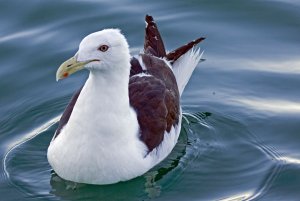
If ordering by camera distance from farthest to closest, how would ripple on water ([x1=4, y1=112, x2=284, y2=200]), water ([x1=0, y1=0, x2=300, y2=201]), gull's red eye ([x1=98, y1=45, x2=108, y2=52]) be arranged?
water ([x1=0, y1=0, x2=300, y2=201]) → ripple on water ([x1=4, y1=112, x2=284, y2=200]) → gull's red eye ([x1=98, y1=45, x2=108, y2=52])

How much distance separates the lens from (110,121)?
9961 mm

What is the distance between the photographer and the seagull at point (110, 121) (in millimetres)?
9562

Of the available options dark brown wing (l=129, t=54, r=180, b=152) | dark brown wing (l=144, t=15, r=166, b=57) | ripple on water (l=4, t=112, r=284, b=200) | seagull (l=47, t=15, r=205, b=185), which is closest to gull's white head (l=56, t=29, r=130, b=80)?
seagull (l=47, t=15, r=205, b=185)

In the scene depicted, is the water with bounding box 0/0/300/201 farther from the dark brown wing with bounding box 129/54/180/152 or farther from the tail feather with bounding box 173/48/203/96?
the dark brown wing with bounding box 129/54/180/152

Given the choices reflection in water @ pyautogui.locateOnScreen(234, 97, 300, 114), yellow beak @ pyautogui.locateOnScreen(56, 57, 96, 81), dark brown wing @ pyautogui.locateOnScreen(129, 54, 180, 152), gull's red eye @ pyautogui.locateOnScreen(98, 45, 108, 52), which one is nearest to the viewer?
yellow beak @ pyautogui.locateOnScreen(56, 57, 96, 81)

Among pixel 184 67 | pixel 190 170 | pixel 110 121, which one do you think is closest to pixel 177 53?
pixel 184 67

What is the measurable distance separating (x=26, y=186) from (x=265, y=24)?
5.43 metres

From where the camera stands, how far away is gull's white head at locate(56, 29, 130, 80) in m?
9.35

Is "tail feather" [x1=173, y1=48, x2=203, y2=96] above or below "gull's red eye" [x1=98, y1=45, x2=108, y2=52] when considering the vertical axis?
below

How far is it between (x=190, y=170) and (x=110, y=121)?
Answer: 49.3 inches

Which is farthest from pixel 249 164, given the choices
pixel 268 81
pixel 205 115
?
pixel 268 81

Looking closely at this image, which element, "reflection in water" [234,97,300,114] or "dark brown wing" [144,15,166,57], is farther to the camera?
"dark brown wing" [144,15,166,57]

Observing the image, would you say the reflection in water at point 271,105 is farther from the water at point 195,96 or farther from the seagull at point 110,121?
the seagull at point 110,121

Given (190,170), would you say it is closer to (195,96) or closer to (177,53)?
(195,96)
